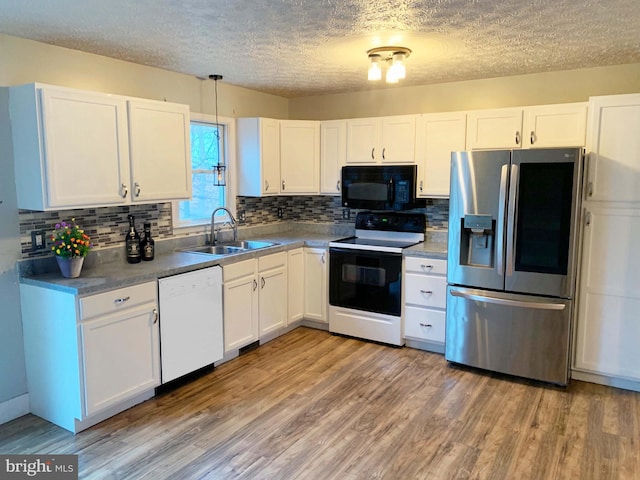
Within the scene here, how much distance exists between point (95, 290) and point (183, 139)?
4.33ft

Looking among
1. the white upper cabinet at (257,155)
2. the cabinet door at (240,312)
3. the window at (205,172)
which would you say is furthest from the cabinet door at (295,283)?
the window at (205,172)

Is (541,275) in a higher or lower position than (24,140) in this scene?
lower

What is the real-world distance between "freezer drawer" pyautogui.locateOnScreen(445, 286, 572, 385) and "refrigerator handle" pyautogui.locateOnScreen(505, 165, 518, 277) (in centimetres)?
29

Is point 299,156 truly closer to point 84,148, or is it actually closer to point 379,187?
point 379,187

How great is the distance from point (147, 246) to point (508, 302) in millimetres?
2613

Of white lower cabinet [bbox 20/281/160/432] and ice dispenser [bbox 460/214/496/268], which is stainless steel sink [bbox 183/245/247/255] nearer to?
white lower cabinet [bbox 20/281/160/432]

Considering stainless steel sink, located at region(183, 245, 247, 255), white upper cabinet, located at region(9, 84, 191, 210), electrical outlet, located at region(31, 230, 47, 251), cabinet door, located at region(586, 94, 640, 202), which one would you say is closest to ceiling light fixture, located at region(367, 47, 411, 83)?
cabinet door, located at region(586, 94, 640, 202)

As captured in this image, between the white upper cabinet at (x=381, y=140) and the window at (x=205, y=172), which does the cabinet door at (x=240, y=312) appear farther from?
the white upper cabinet at (x=381, y=140)

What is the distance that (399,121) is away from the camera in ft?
13.7

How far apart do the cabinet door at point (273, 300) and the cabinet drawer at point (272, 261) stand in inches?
1.4

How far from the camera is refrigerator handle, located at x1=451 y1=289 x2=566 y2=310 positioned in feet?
10.5

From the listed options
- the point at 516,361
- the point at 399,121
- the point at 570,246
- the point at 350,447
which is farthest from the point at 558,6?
the point at 350,447

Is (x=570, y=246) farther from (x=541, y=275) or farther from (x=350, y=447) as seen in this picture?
(x=350, y=447)

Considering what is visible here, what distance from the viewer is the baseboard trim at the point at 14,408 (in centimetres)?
Result: 282
